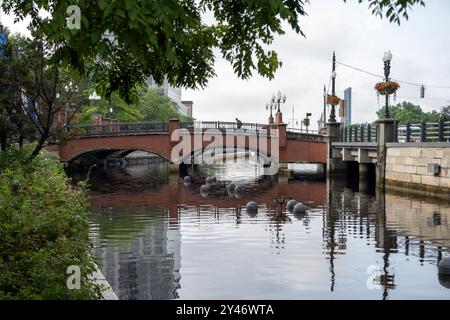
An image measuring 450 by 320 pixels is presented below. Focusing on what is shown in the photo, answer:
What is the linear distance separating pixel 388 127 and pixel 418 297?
24.8m

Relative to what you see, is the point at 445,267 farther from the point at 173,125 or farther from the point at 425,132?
the point at 173,125

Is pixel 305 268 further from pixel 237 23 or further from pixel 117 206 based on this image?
pixel 117 206

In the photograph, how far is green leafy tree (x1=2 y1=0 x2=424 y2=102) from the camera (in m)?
4.86

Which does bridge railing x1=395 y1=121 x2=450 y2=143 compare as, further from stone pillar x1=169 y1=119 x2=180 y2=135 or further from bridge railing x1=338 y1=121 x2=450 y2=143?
stone pillar x1=169 y1=119 x2=180 y2=135

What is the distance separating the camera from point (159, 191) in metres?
32.7

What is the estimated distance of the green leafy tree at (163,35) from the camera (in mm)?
4855

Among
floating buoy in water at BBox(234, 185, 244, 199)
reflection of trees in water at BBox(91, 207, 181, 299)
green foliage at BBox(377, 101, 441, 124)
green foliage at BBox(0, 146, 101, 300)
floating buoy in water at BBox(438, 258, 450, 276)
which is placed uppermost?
green foliage at BBox(377, 101, 441, 124)

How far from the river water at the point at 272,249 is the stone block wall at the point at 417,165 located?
1958mm

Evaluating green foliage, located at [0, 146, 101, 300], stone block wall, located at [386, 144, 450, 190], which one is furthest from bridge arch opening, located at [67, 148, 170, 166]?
green foliage, located at [0, 146, 101, 300]

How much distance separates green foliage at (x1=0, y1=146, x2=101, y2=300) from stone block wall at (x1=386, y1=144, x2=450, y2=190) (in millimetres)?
19207

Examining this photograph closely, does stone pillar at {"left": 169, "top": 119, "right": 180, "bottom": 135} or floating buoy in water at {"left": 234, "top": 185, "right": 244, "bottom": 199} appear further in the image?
stone pillar at {"left": 169, "top": 119, "right": 180, "bottom": 135}

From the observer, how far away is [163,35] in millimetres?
5766

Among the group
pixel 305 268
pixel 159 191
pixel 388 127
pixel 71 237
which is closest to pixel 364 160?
pixel 388 127

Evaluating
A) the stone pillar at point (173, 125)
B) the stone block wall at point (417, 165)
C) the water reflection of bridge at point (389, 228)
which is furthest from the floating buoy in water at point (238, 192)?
the stone pillar at point (173, 125)
